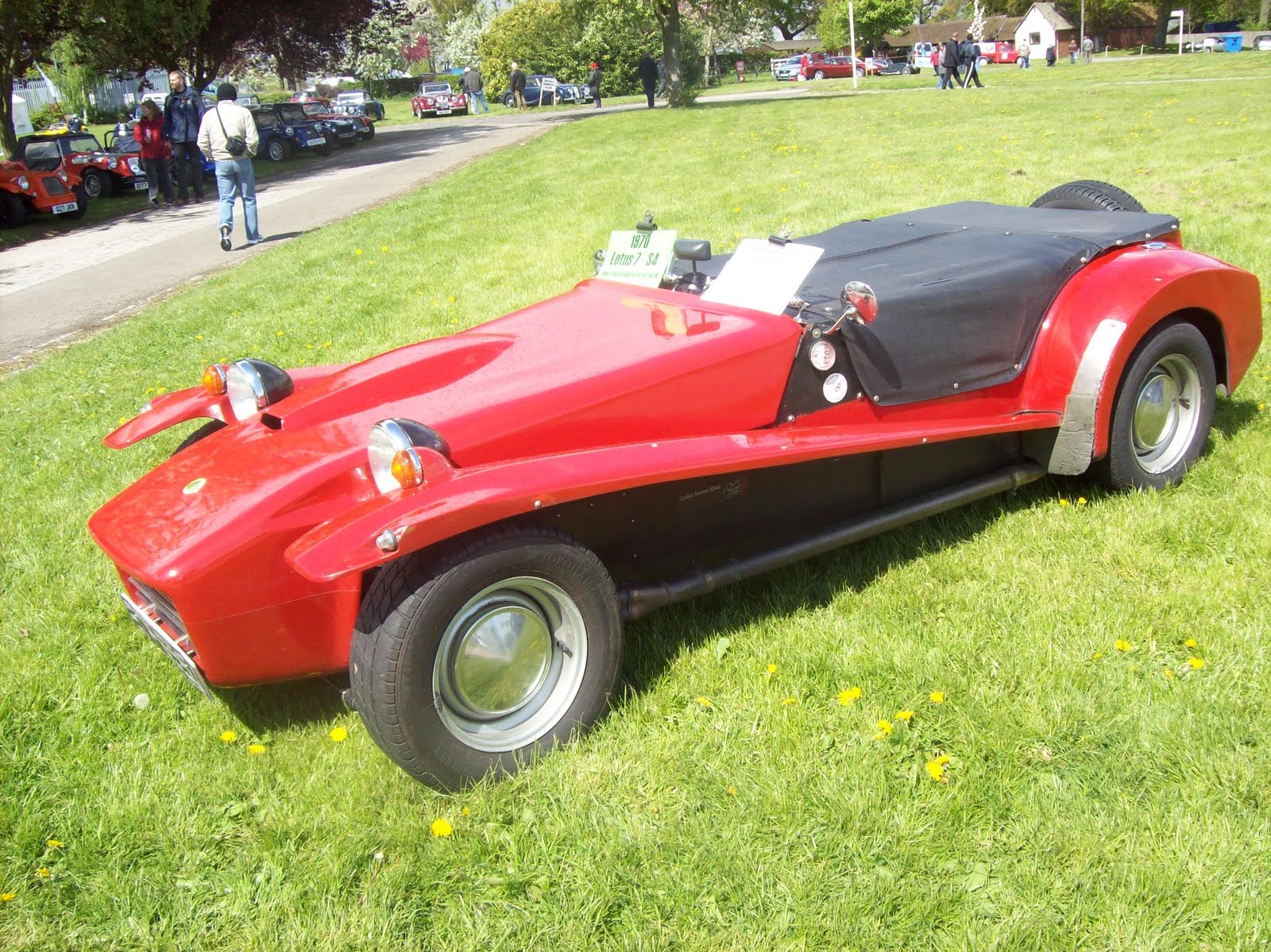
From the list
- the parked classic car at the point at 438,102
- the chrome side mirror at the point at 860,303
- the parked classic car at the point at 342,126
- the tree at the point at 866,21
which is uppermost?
the tree at the point at 866,21

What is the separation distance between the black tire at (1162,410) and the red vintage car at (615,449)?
11 millimetres

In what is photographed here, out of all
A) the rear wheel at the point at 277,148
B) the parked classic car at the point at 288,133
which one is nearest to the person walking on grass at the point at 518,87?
the parked classic car at the point at 288,133

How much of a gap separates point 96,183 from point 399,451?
65.3ft

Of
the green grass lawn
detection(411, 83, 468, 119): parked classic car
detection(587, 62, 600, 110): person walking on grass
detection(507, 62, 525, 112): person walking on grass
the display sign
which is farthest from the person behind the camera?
detection(411, 83, 468, 119): parked classic car

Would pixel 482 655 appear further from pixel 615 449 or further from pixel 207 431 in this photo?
pixel 207 431

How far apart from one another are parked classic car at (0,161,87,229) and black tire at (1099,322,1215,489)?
17.2 meters

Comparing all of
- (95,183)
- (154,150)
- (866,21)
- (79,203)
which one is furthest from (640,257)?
(866,21)

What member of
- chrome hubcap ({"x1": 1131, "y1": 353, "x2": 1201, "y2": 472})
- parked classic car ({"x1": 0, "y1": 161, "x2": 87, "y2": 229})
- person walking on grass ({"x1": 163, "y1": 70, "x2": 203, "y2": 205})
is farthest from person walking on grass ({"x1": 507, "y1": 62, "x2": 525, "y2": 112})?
chrome hubcap ({"x1": 1131, "y1": 353, "x2": 1201, "y2": 472})

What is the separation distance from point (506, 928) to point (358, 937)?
1.06 feet

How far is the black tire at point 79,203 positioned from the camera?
16.8 metres

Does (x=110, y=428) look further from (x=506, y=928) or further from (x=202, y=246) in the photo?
(x=202, y=246)

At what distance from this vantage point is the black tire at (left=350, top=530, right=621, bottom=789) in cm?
240

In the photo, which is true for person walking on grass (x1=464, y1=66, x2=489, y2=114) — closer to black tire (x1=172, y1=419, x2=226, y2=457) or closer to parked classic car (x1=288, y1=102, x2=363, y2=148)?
parked classic car (x1=288, y1=102, x2=363, y2=148)

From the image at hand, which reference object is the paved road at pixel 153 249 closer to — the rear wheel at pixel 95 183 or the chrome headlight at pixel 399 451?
the rear wheel at pixel 95 183
